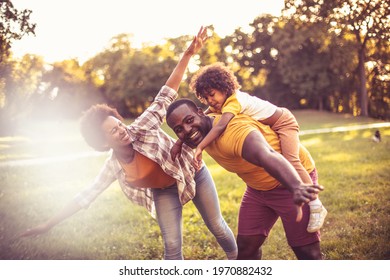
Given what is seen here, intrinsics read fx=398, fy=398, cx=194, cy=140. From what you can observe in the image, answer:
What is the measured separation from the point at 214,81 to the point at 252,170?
0.67 metres

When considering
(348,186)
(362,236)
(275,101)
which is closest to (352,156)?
(348,186)

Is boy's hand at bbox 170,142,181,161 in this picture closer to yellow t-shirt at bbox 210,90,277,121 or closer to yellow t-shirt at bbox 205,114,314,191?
yellow t-shirt at bbox 205,114,314,191

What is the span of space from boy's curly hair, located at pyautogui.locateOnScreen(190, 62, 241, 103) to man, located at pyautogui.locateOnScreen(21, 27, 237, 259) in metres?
0.36

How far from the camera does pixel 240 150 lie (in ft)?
7.78

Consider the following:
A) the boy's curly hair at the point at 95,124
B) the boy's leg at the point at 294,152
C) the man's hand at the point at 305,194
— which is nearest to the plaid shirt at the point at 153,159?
the boy's curly hair at the point at 95,124

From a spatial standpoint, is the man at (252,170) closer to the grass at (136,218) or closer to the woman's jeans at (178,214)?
→ the woman's jeans at (178,214)

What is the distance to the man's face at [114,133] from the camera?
9.29 feet

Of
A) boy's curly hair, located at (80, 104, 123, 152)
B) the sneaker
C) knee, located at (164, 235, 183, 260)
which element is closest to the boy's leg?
the sneaker

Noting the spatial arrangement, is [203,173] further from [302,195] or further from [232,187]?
[232,187]

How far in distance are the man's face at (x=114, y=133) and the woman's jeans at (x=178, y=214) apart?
0.53m

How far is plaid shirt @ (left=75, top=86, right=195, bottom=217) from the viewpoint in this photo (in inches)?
116

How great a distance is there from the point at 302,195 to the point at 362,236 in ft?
8.28

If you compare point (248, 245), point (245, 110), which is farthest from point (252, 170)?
point (248, 245)
